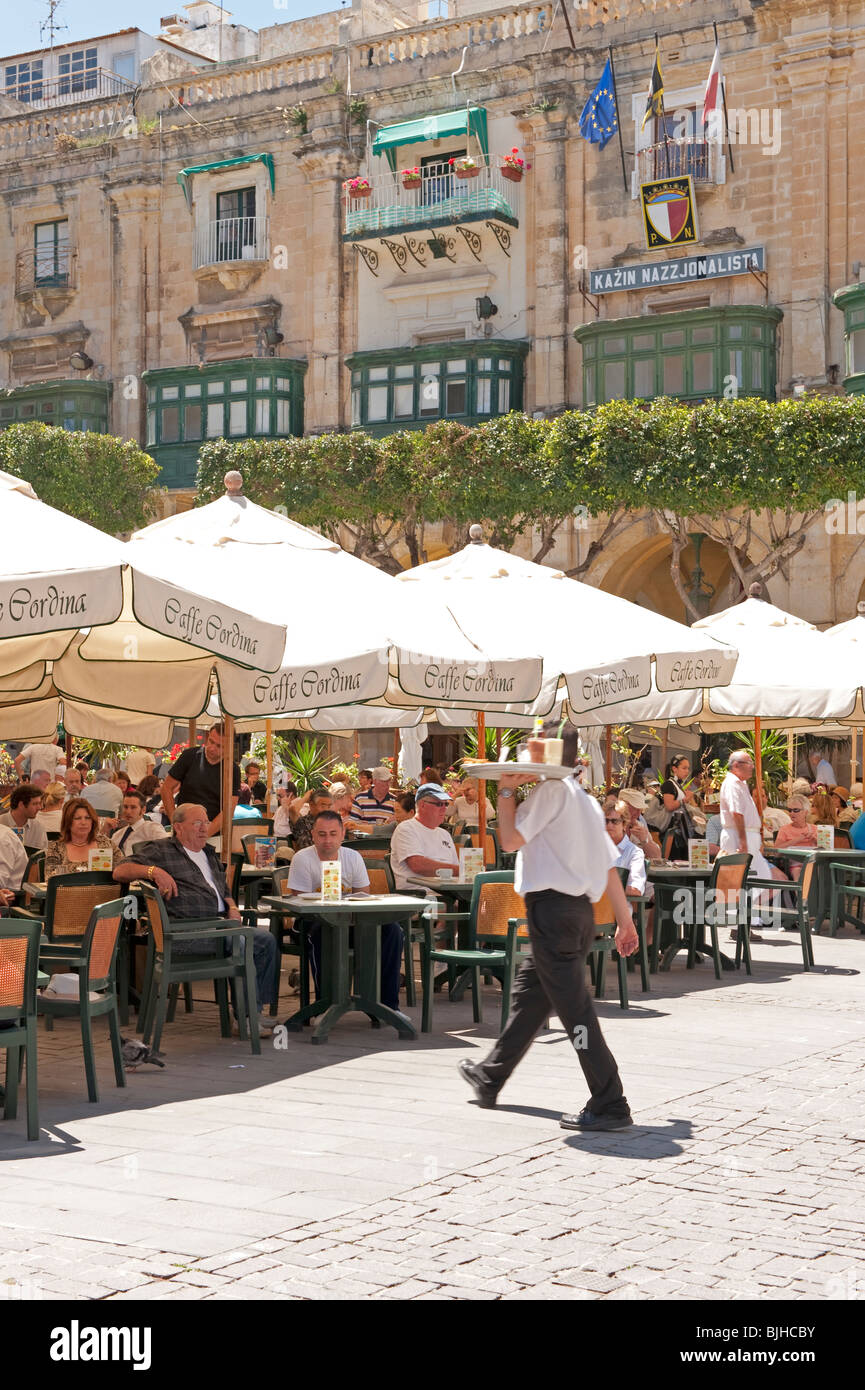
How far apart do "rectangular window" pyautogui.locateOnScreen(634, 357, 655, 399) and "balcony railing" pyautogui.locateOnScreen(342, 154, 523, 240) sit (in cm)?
486

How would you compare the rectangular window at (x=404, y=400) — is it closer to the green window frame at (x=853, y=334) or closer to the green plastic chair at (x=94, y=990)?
the green window frame at (x=853, y=334)

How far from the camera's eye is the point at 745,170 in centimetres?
3541

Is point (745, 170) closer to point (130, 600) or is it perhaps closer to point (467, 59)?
point (467, 59)

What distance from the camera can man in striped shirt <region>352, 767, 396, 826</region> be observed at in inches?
679

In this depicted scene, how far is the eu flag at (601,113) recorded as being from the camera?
3609 centimetres

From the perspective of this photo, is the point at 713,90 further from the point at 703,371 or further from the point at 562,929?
the point at 562,929

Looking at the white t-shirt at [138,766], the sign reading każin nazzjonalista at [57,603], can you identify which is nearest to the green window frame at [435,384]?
the white t-shirt at [138,766]

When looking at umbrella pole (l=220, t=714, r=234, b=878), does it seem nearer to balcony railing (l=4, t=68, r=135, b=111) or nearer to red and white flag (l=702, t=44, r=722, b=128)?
red and white flag (l=702, t=44, r=722, b=128)

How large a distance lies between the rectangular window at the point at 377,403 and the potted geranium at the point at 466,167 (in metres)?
5.07

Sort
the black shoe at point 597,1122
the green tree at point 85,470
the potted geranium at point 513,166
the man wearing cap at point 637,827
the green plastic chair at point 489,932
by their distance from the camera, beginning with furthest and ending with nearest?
the green tree at point 85,470 → the potted geranium at point 513,166 → the man wearing cap at point 637,827 → the green plastic chair at point 489,932 → the black shoe at point 597,1122

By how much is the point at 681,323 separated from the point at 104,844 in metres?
26.8

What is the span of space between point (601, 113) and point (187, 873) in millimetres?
30094

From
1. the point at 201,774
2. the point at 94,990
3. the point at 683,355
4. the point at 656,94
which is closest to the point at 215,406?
the point at 683,355

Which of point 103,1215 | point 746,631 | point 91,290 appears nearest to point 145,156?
point 91,290
